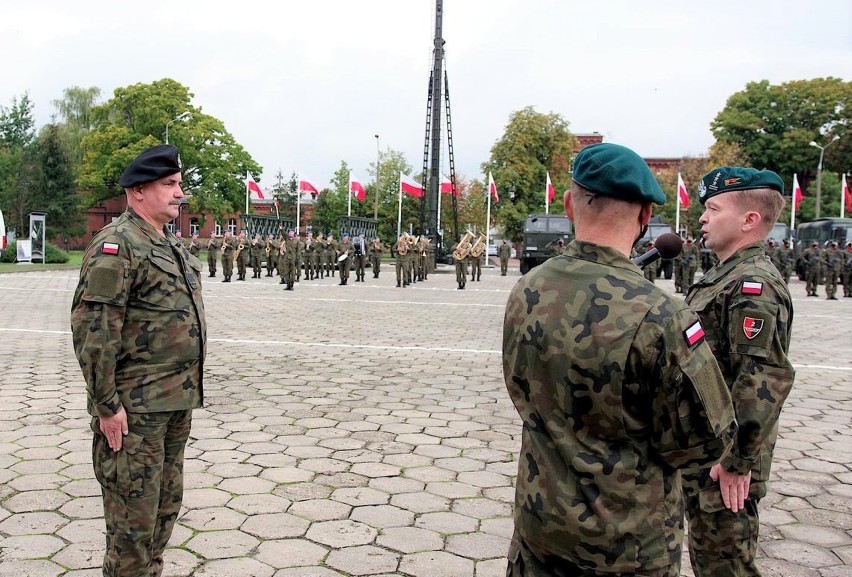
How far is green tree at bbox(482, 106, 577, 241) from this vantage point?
55375 millimetres

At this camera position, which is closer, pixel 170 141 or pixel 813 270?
pixel 813 270

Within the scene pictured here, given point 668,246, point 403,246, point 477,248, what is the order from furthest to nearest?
point 477,248, point 403,246, point 668,246

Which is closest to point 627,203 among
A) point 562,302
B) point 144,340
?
point 562,302

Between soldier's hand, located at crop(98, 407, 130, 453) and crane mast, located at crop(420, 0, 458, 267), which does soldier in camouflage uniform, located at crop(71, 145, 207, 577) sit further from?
crane mast, located at crop(420, 0, 458, 267)

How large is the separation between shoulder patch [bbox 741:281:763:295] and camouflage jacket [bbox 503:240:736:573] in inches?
33.7

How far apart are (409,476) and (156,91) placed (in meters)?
52.6

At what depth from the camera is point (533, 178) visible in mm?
55281

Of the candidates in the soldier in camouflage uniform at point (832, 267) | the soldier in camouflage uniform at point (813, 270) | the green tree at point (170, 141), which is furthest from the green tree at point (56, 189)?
the soldier in camouflage uniform at point (832, 267)

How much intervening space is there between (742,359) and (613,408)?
0.96 metres

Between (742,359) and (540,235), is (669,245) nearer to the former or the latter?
(742,359)

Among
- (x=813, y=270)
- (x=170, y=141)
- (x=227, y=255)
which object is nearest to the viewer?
(x=813, y=270)

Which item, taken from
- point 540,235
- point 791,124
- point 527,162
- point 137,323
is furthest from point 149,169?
point 791,124

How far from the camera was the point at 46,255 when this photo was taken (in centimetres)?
3331

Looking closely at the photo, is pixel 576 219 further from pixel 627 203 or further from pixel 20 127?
pixel 20 127
